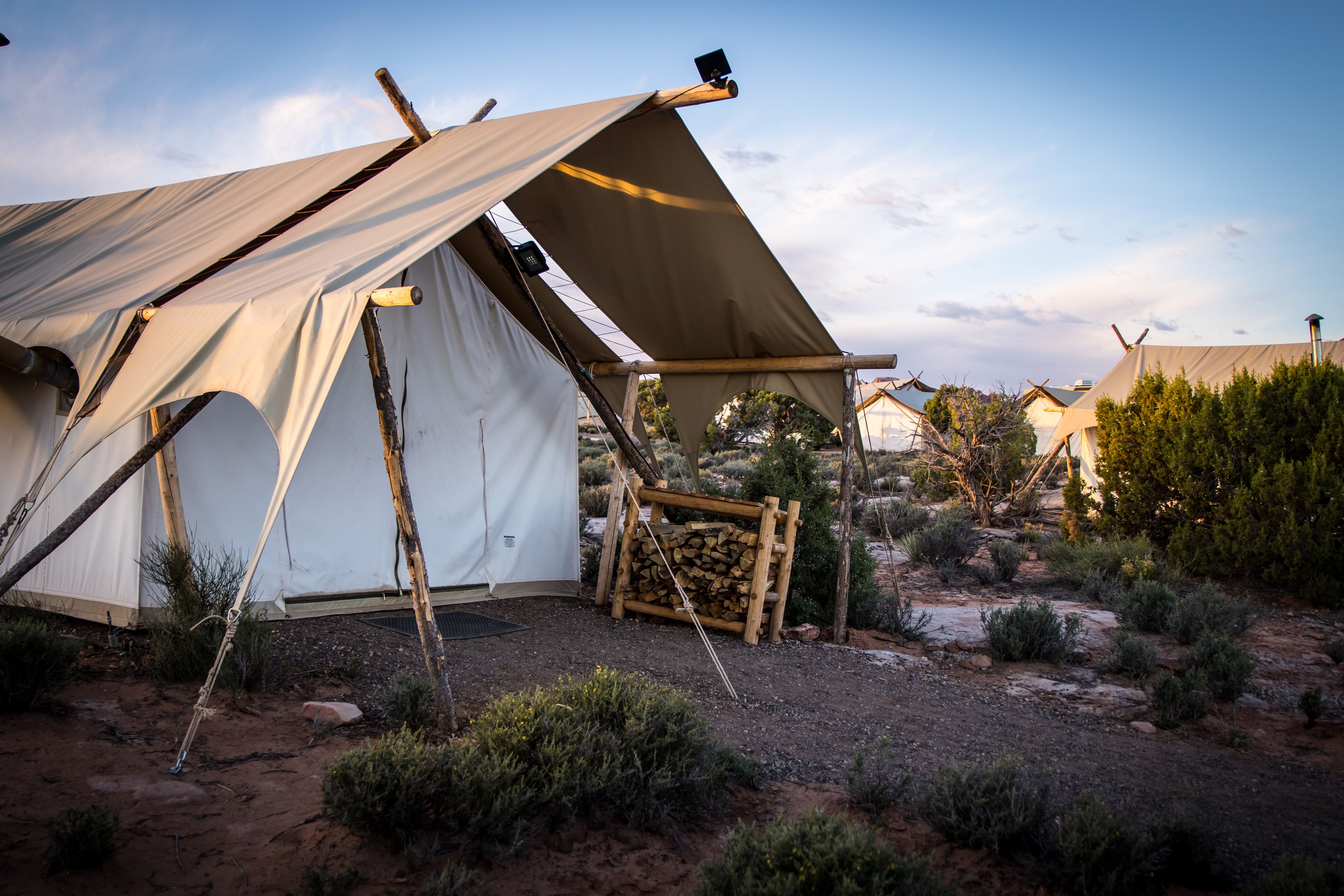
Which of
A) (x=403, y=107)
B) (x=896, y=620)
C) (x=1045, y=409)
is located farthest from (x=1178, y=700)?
(x=1045, y=409)

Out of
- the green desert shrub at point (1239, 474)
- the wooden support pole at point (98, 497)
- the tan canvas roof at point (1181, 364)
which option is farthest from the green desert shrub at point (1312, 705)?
the tan canvas roof at point (1181, 364)

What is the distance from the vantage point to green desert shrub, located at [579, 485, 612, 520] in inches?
472

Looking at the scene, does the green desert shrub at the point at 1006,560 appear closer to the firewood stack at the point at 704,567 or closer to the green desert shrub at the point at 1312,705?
the firewood stack at the point at 704,567

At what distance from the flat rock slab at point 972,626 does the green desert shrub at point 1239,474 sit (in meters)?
2.46

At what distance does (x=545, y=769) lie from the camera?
9.00 feet

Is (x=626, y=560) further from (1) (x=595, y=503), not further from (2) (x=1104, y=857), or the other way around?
(1) (x=595, y=503)

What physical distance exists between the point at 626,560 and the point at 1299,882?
486cm

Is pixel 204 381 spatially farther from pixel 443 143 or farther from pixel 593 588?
pixel 593 588

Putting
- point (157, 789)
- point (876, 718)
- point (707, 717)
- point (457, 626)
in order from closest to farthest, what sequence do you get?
point (157, 789) → point (707, 717) → point (876, 718) → point (457, 626)

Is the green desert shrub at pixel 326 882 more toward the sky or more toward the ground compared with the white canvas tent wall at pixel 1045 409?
more toward the ground

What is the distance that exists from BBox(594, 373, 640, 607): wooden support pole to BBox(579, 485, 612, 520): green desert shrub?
14.8 feet

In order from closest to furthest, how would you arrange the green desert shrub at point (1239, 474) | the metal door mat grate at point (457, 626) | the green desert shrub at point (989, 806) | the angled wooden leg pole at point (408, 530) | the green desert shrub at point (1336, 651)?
the green desert shrub at point (989, 806)
the angled wooden leg pole at point (408, 530)
the metal door mat grate at point (457, 626)
the green desert shrub at point (1336, 651)
the green desert shrub at point (1239, 474)

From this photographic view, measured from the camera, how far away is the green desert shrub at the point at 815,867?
2.05 meters

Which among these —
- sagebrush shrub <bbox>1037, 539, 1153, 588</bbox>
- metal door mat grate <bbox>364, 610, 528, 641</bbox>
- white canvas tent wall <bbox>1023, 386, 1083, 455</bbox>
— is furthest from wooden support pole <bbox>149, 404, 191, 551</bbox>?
white canvas tent wall <bbox>1023, 386, 1083, 455</bbox>
